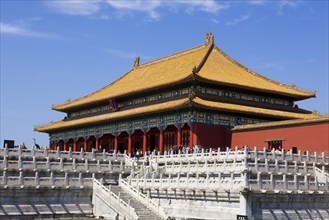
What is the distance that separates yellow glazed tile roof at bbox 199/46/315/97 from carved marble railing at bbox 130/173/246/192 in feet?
49.5

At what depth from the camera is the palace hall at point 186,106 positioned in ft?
147

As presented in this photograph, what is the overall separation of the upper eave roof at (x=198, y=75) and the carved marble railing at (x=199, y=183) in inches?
569

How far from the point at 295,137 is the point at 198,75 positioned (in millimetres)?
10361

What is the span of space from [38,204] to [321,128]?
20779 millimetres

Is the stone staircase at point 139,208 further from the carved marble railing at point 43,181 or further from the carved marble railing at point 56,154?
the carved marble railing at point 56,154

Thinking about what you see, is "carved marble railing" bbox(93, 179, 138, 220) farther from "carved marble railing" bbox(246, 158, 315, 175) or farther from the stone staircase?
"carved marble railing" bbox(246, 158, 315, 175)

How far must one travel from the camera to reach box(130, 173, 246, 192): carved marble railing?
2719 cm

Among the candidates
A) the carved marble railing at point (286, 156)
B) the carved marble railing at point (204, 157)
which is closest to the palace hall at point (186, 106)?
the carved marble railing at point (286, 156)

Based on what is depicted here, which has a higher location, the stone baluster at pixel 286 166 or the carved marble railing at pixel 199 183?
the stone baluster at pixel 286 166

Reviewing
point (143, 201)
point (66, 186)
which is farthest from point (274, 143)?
point (66, 186)

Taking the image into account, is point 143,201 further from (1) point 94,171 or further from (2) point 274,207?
(2) point 274,207

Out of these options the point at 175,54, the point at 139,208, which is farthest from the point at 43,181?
the point at 175,54

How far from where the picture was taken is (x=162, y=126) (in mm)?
47312

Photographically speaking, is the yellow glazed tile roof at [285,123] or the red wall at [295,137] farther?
the yellow glazed tile roof at [285,123]
